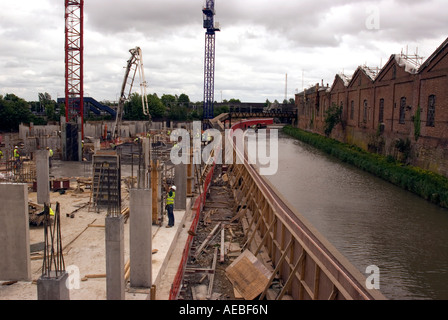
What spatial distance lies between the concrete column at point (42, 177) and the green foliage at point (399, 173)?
54.5 ft

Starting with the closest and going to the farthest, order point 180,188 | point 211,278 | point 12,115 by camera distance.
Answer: point 211,278, point 180,188, point 12,115

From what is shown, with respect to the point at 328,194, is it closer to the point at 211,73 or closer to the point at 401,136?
the point at 401,136

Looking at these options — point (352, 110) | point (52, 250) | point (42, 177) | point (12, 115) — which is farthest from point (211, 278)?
point (12, 115)

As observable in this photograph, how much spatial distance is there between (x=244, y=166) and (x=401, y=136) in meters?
13.4

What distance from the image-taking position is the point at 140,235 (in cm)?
775

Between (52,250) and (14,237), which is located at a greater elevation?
(52,250)

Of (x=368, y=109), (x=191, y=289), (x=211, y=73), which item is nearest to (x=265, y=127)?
(x=211, y=73)

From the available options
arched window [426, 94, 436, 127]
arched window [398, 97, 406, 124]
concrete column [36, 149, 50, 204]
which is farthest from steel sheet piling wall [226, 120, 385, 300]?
arched window [398, 97, 406, 124]

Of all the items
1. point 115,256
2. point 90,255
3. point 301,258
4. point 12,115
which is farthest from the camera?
point 12,115

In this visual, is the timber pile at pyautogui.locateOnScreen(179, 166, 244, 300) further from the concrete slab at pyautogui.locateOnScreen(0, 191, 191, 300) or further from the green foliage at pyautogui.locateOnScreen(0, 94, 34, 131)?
the green foliage at pyautogui.locateOnScreen(0, 94, 34, 131)

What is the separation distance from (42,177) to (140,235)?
26.5 ft

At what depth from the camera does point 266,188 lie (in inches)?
515

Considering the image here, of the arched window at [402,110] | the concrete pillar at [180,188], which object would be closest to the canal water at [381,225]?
the arched window at [402,110]

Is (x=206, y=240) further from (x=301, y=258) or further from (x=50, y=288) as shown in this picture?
(x=50, y=288)
